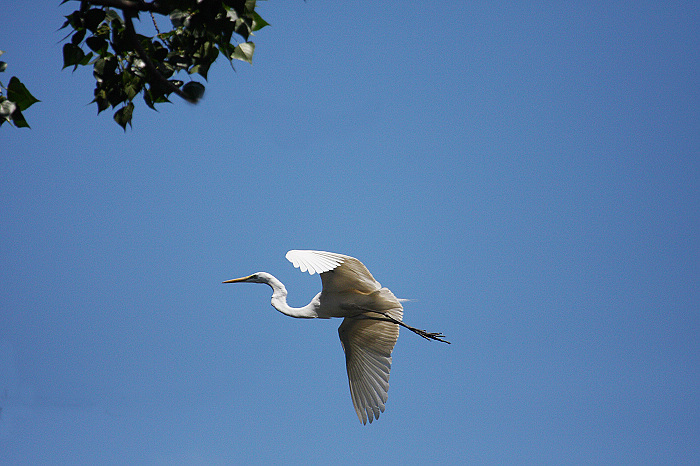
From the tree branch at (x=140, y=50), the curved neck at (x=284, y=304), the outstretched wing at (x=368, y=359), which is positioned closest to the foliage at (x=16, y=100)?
the tree branch at (x=140, y=50)

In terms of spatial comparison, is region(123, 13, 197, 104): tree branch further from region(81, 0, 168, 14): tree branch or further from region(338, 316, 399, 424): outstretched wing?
region(338, 316, 399, 424): outstretched wing

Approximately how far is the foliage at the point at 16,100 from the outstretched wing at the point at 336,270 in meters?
2.11

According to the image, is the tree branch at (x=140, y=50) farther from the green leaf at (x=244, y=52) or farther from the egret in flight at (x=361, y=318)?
the egret in flight at (x=361, y=318)

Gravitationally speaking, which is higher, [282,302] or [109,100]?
[282,302]

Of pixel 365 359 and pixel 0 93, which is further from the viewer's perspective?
pixel 365 359

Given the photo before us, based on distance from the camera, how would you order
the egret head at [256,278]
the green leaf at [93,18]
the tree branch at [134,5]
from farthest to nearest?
the egret head at [256,278] < the green leaf at [93,18] < the tree branch at [134,5]

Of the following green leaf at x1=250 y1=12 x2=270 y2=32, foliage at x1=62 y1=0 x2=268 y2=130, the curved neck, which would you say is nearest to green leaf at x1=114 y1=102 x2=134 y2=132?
foliage at x1=62 y1=0 x2=268 y2=130

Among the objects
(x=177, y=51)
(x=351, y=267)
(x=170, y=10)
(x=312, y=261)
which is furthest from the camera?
(x=351, y=267)

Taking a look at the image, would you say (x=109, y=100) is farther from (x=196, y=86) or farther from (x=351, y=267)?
(x=351, y=267)

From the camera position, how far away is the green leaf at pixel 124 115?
2760 mm

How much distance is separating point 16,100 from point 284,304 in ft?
12.4

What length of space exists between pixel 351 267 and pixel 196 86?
2770 mm

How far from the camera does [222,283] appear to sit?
6.67 m

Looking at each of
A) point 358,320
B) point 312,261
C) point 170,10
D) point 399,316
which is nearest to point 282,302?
point 358,320
